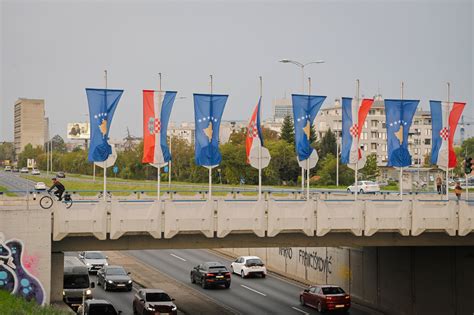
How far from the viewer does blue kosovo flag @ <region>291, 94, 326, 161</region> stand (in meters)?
39.2

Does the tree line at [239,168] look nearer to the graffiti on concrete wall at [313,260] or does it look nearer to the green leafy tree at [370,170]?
the green leafy tree at [370,170]

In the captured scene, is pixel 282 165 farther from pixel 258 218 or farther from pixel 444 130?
pixel 258 218

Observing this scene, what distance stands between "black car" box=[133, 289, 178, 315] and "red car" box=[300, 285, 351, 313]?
28.2ft

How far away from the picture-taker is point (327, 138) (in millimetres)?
121062

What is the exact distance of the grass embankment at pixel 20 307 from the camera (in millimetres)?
24156

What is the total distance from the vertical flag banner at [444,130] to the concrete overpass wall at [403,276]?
17.3 feet

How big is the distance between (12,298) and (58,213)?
12.0ft

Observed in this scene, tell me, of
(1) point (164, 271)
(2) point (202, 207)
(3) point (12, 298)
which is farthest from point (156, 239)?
(1) point (164, 271)

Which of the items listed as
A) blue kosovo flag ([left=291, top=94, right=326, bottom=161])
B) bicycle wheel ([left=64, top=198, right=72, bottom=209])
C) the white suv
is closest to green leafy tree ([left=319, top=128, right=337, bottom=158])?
the white suv

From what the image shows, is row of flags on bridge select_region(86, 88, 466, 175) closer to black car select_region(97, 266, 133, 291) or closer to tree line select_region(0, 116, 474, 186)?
black car select_region(97, 266, 133, 291)

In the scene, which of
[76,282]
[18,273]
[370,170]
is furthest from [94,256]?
[370,170]

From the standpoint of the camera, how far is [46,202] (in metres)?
27.7

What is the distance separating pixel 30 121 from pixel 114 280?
148 metres

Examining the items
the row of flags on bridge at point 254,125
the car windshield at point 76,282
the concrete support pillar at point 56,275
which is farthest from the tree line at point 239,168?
the concrete support pillar at point 56,275
